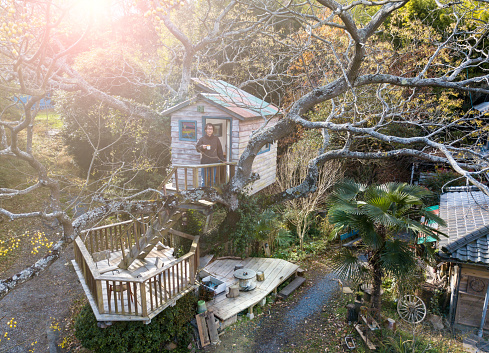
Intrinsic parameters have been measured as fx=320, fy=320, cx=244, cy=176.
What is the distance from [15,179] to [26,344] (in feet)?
32.6

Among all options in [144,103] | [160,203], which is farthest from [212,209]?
[144,103]

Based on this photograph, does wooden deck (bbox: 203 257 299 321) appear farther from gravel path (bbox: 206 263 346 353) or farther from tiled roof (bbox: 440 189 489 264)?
tiled roof (bbox: 440 189 489 264)

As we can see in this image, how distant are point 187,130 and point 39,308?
7058 millimetres

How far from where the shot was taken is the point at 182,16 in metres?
20.0

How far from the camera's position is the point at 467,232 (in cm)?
858

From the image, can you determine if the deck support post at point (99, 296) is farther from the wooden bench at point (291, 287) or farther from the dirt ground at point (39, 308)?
the wooden bench at point (291, 287)

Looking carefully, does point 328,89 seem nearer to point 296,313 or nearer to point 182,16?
point 296,313

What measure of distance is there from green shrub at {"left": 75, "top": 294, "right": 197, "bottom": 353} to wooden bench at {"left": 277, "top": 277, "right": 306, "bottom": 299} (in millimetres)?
3455

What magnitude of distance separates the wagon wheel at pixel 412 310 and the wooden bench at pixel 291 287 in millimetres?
3007

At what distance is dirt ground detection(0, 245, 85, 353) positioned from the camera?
27.8 feet

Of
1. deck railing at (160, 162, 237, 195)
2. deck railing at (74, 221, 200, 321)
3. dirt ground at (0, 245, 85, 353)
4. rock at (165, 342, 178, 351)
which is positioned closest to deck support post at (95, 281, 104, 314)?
deck railing at (74, 221, 200, 321)

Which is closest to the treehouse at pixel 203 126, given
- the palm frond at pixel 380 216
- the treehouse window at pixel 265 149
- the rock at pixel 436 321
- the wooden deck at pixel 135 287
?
the treehouse window at pixel 265 149

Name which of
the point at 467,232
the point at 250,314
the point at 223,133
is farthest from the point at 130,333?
the point at 467,232

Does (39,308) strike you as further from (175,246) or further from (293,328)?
(293,328)
